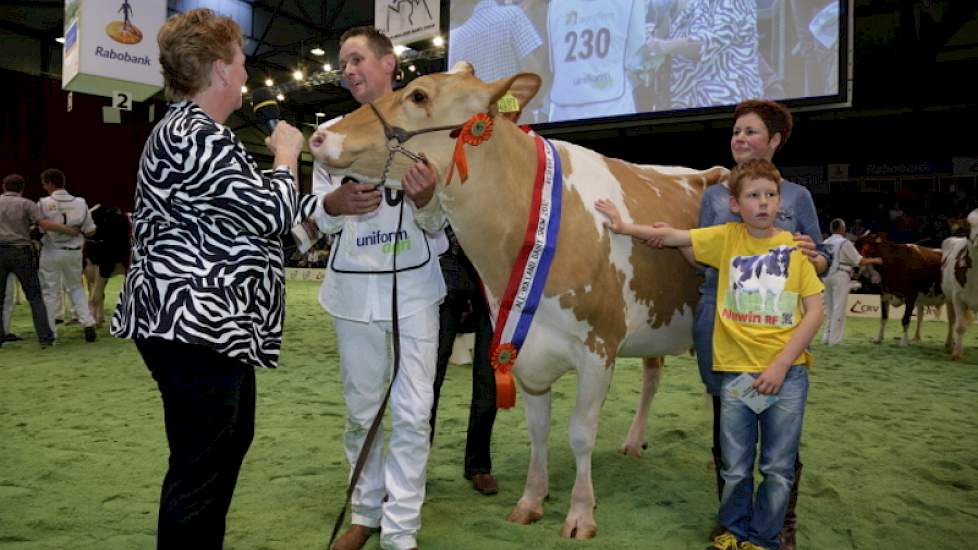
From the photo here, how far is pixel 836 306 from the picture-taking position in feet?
27.7

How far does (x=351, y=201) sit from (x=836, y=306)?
7.82 m

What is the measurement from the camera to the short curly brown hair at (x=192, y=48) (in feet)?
5.37

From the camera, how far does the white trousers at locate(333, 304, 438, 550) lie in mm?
2273

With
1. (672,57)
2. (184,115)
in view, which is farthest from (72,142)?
(184,115)

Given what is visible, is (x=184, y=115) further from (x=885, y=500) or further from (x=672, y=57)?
(x=672, y=57)

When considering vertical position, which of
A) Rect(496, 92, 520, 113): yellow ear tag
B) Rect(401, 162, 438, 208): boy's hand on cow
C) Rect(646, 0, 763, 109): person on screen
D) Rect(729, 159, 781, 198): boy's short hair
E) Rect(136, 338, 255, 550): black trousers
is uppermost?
Rect(646, 0, 763, 109): person on screen

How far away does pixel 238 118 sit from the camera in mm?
23625

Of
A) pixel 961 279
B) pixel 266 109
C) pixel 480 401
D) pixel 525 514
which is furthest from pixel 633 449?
pixel 961 279

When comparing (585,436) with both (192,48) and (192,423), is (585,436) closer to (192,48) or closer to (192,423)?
(192,423)

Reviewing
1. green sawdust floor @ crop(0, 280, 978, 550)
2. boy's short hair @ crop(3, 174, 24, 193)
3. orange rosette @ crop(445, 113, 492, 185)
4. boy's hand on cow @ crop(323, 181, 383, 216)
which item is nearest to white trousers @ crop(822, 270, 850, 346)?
green sawdust floor @ crop(0, 280, 978, 550)

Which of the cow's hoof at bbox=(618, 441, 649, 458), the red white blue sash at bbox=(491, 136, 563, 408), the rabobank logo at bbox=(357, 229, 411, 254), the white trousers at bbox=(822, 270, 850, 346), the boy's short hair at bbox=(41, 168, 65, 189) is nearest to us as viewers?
the rabobank logo at bbox=(357, 229, 411, 254)

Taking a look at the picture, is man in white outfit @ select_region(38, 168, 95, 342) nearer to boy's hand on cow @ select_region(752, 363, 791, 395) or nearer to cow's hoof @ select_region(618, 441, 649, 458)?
cow's hoof @ select_region(618, 441, 649, 458)

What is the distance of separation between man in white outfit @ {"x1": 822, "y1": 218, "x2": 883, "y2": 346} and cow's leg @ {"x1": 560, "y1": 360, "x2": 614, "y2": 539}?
6231 mm

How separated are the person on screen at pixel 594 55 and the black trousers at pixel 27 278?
217 inches
